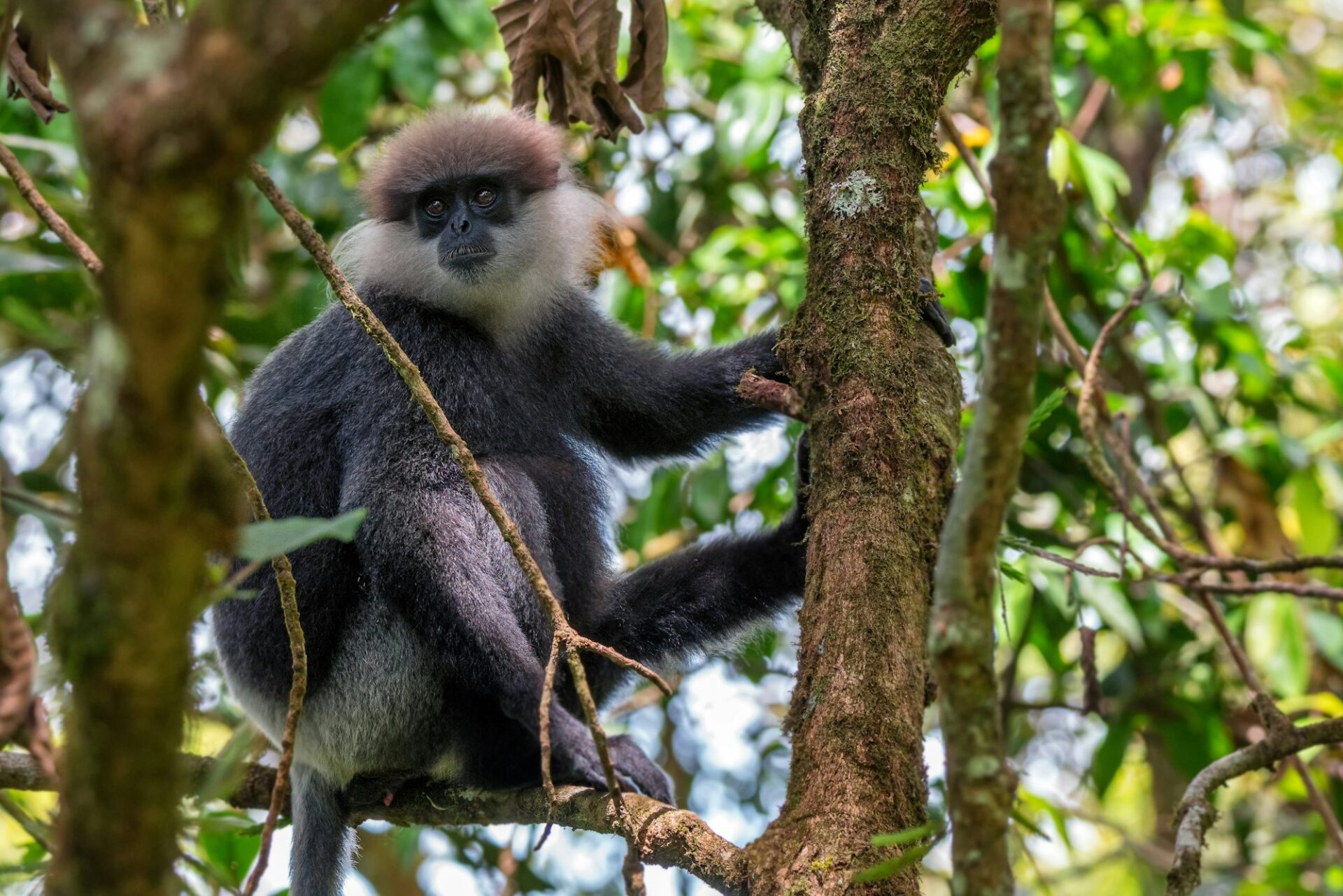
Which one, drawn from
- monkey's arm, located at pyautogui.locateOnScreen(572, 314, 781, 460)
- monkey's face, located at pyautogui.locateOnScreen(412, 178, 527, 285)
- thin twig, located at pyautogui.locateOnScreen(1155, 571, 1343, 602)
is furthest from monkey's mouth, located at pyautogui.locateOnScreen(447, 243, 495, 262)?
thin twig, located at pyautogui.locateOnScreen(1155, 571, 1343, 602)

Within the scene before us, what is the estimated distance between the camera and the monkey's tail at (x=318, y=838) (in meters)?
4.02

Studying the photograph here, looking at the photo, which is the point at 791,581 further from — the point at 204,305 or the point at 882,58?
Answer: the point at 204,305

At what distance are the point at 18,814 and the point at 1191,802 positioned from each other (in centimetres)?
350

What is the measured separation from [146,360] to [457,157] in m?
4.04

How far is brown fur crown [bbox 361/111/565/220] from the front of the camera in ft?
16.2

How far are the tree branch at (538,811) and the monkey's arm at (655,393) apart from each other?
146 cm

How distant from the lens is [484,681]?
381 cm

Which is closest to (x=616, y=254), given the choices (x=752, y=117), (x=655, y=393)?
(x=752, y=117)

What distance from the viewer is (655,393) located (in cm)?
457

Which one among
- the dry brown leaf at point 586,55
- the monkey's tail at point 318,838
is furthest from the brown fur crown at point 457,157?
the monkey's tail at point 318,838

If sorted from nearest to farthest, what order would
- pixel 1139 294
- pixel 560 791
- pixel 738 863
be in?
pixel 738 863 → pixel 560 791 → pixel 1139 294

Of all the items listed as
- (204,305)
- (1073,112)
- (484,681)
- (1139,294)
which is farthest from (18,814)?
(1073,112)

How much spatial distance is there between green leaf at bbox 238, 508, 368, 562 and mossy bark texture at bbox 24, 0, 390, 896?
425 millimetres

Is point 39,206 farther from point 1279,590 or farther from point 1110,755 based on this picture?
point 1110,755
